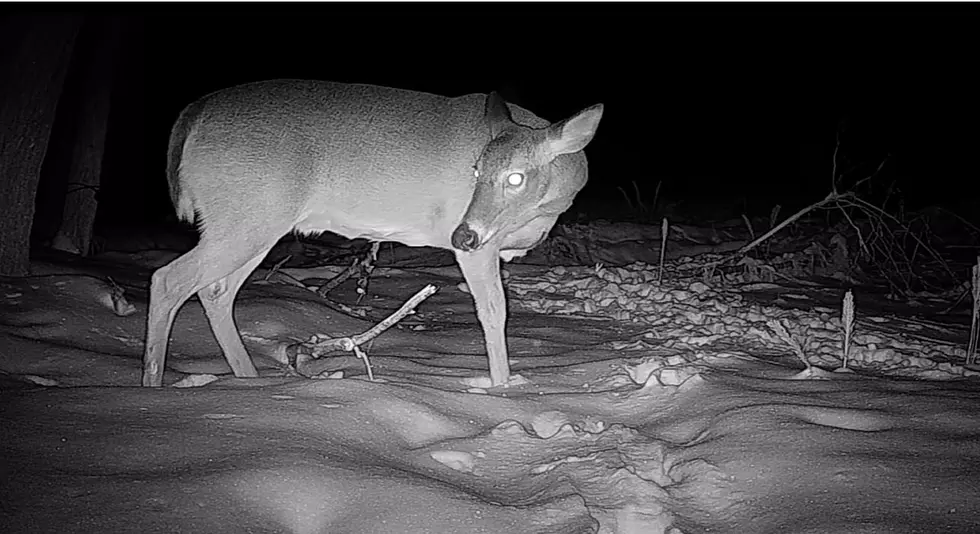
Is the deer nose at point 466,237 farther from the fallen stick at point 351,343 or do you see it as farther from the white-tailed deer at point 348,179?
the fallen stick at point 351,343

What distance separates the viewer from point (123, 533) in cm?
201

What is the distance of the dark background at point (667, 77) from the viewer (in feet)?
51.9

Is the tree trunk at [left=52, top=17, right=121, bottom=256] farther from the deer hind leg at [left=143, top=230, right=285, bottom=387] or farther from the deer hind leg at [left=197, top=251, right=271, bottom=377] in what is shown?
the deer hind leg at [left=143, top=230, right=285, bottom=387]

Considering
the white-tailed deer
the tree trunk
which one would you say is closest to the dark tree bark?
the white-tailed deer

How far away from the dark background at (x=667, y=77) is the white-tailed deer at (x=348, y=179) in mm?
9439

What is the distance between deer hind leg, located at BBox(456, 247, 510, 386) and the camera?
13.2ft

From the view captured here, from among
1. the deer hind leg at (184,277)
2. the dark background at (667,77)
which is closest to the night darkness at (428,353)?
the deer hind leg at (184,277)

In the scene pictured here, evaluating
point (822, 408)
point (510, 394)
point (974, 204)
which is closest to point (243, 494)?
point (510, 394)

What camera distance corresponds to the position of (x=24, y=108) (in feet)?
17.4

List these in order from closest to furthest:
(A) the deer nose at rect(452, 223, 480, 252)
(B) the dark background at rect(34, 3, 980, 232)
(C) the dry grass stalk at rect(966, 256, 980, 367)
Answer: (A) the deer nose at rect(452, 223, 480, 252)
(C) the dry grass stalk at rect(966, 256, 980, 367)
(B) the dark background at rect(34, 3, 980, 232)

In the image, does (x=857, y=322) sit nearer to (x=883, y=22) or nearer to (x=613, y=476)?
(x=613, y=476)

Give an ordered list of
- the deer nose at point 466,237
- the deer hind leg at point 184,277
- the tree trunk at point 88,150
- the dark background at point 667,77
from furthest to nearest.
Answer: the dark background at point 667,77 < the tree trunk at point 88,150 < the deer nose at point 466,237 < the deer hind leg at point 184,277

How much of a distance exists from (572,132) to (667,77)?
61.0 ft

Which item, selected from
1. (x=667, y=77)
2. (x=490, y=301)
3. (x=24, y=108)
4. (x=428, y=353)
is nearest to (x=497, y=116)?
(x=490, y=301)
